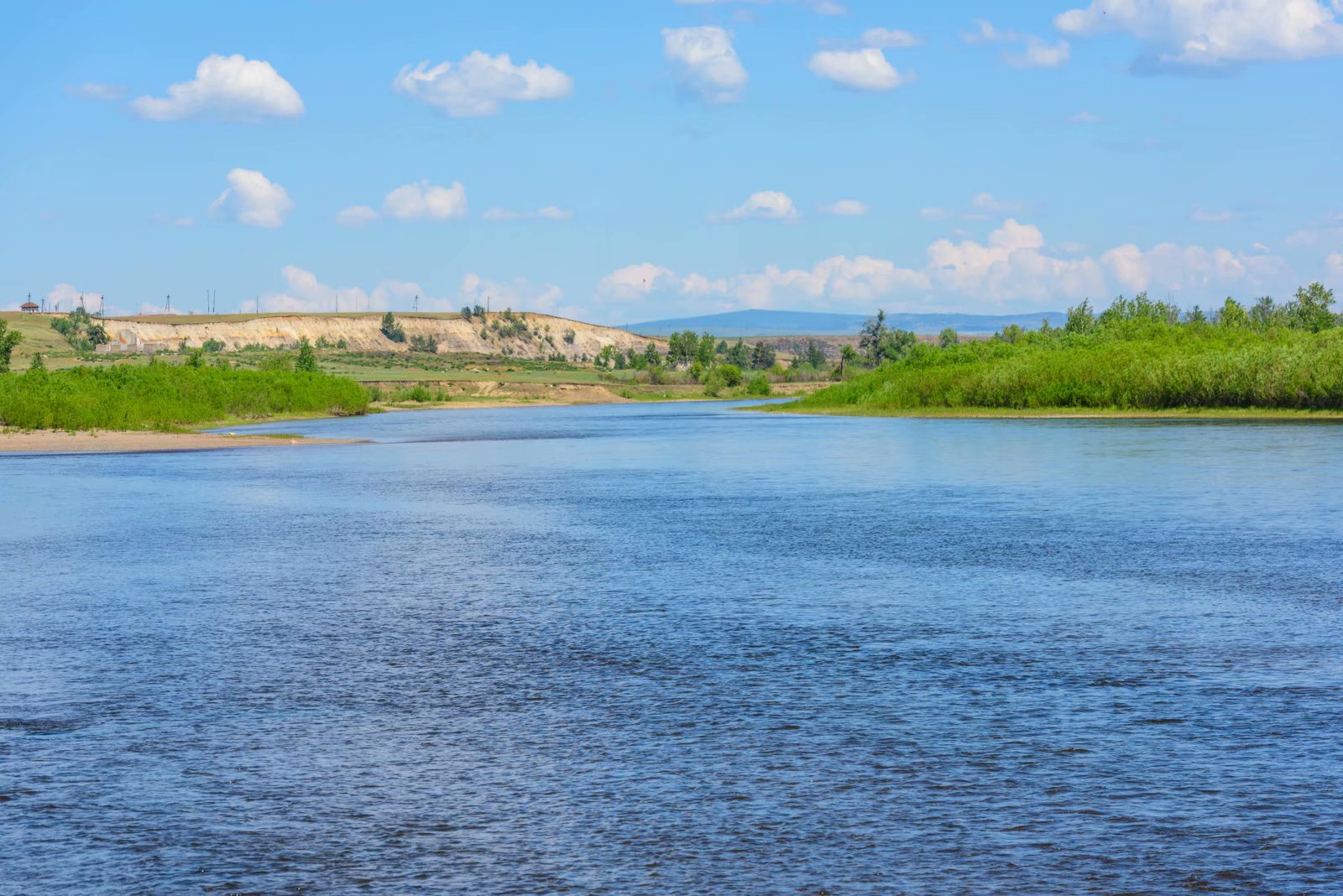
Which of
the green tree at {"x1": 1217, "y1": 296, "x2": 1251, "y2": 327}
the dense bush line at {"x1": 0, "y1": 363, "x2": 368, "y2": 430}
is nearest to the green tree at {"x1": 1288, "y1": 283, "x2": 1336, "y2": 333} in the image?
the green tree at {"x1": 1217, "y1": 296, "x2": 1251, "y2": 327}

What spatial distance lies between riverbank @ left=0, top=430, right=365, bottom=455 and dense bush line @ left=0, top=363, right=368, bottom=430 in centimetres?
164

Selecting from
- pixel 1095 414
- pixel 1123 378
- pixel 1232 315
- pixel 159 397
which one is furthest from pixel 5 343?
pixel 1232 315

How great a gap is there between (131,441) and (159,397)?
2766 centimetres

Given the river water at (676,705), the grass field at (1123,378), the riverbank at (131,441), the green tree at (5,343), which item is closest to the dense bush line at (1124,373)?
the grass field at (1123,378)

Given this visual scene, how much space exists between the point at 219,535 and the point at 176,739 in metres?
19.9

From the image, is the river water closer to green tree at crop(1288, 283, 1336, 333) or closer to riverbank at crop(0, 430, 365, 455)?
riverbank at crop(0, 430, 365, 455)

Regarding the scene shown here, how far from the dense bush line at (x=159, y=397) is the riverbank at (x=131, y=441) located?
64.7 inches

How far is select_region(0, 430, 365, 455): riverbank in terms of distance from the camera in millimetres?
75312

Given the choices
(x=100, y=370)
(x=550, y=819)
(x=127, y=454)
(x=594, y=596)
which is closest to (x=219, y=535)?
(x=594, y=596)

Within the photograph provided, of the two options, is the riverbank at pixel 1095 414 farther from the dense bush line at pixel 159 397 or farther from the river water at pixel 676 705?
the river water at pixel 676 705

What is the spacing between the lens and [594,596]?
23016 millimetres

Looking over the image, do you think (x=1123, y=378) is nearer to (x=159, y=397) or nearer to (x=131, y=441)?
(x=159, y=397)

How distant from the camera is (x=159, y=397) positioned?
10931cm

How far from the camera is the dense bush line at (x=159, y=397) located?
289 feet
